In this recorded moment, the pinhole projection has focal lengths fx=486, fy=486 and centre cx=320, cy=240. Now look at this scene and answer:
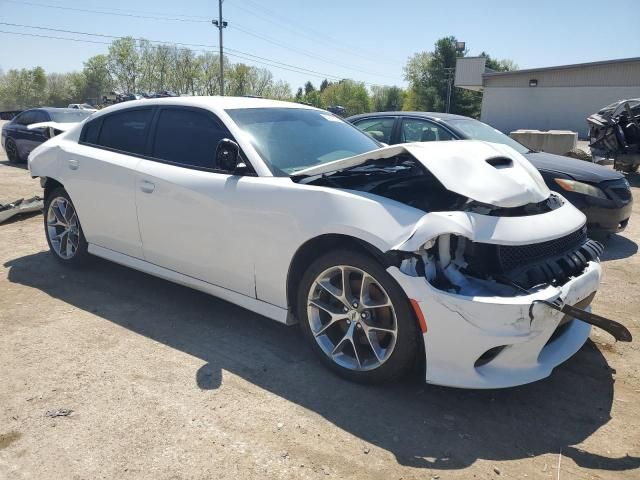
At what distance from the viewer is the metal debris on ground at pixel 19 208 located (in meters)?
6.76

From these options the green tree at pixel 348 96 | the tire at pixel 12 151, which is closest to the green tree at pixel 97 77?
the green tree at pixel 348 96

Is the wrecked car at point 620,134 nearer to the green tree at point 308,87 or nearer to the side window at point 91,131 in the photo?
the side window at point 91,131

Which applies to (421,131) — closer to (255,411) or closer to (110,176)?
(110,176)

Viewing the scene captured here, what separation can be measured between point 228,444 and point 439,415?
3.70 feet

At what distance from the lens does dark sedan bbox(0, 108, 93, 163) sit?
11915 mm

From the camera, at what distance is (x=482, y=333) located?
2414mm

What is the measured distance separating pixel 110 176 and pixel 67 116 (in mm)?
9427

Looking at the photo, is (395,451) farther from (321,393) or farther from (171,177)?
(171,177)

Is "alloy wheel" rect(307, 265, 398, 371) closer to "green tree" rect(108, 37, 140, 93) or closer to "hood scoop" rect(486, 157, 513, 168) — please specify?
"hood scoop" rect(486, 157, 513, 168)

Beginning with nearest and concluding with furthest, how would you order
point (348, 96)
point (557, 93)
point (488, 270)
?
point (488, 270), point (557, 93), point (348, 96)

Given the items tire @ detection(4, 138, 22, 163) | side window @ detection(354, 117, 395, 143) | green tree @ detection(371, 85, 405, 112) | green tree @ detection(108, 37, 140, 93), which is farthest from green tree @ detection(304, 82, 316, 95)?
side window @ detection(354, 117, 395, 143)

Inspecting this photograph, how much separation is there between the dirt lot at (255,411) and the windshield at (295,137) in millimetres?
1276

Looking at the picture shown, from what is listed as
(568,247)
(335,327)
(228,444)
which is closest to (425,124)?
(568,247)

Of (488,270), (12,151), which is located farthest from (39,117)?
(488,270)
